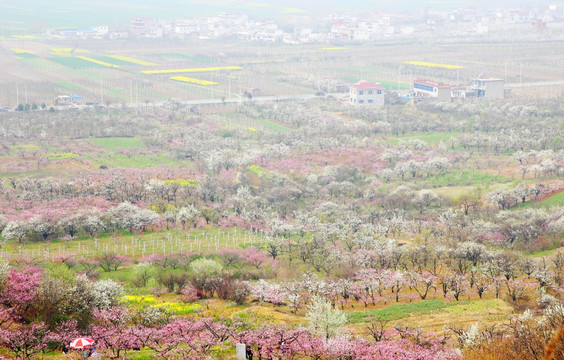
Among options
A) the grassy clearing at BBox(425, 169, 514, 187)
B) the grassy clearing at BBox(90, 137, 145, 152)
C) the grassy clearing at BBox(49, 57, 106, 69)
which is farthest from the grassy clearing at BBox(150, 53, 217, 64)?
the grassy clearing at BBox(425, 169, 514, 187)

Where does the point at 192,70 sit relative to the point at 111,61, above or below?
below

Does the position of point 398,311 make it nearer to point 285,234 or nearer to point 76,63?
point 285,234

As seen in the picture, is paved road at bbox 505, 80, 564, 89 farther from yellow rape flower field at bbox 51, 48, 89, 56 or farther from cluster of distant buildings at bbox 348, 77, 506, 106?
yellow rape flower field at bbox 51, 48, 89, 56

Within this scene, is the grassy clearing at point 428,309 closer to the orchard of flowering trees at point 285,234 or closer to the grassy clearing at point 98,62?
the orchard of flowering trees at point 285,234

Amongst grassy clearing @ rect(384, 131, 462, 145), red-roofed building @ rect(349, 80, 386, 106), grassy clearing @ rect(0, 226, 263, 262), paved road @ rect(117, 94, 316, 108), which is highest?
red-roofed building @ rect(349, 80, 386, 106)

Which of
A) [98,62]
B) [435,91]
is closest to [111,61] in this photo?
[98,62]

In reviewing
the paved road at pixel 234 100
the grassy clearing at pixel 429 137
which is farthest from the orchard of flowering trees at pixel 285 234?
the paved road at pixel 234 100
